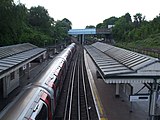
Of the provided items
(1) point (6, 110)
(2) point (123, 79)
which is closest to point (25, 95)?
(1) point (6, 110)

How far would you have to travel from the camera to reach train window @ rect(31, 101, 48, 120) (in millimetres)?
7841

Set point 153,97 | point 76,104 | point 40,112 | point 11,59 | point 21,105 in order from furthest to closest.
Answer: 1. point 11,59
2. point 76,104
3. point 153,97
4. point 40,112
5. point 21,105

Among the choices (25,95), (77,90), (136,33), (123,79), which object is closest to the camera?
(25,95)

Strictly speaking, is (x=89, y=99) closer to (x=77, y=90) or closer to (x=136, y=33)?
(x=77, y=90)

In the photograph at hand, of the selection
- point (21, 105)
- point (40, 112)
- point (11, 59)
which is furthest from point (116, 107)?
point (21, 105)

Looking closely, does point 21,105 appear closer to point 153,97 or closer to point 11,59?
point 153,97

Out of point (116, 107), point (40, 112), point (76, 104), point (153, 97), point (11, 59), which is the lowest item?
point (76, 104)

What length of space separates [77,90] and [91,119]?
7425 millimetres

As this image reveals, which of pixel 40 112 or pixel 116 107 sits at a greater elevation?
pixel 40 112

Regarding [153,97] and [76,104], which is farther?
[76,104]

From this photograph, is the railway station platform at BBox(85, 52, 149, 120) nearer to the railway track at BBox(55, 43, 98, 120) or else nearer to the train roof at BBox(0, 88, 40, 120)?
the railway track at BBox(55, 43, 98, 120)

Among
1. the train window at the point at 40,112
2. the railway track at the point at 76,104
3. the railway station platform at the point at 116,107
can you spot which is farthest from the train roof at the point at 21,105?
the railway station platform at the point at 116,107

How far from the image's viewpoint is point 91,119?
1359 centimetres

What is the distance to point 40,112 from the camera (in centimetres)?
846
